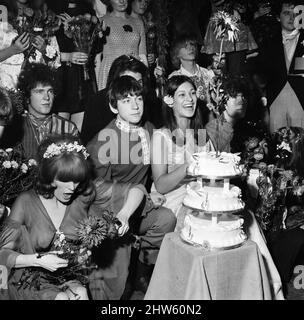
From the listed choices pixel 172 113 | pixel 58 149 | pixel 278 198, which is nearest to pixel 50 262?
pixel 58 149

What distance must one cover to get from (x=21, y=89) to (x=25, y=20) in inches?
21.8

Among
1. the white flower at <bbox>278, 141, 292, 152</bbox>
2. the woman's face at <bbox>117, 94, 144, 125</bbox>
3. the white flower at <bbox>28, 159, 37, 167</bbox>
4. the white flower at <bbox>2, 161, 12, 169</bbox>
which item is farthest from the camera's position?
the white flower at <bbox>278, 141, 292, 152</bbox>

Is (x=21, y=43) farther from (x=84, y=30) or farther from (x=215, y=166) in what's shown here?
(x=215, y=166)

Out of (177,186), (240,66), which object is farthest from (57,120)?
(240,66)

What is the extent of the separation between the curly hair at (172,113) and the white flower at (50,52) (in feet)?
3.33

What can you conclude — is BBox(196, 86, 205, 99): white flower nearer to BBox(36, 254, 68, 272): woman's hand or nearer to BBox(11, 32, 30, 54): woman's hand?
BBox(11, 32, 30, 54): woman's hand

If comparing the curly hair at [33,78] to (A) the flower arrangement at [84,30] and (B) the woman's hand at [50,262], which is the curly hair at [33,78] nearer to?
(A) the flower arrangement at [84,30]

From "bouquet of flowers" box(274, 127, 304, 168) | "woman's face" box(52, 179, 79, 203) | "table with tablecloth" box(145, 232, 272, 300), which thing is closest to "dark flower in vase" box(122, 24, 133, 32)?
"bouquet of flowers" box(274, 127, 304, 168)

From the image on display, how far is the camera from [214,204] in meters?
2.44

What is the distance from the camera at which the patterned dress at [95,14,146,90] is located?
4.16 meters

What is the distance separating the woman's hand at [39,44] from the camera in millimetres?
3684

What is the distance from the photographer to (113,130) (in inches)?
138

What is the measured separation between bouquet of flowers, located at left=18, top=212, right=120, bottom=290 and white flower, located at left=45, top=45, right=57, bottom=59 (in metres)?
1.71

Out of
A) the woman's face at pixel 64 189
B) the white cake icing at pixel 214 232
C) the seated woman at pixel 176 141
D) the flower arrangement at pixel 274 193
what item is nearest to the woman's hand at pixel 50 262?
the woman's face at pixel 64 189
